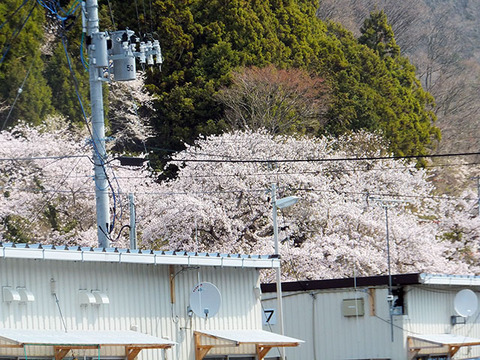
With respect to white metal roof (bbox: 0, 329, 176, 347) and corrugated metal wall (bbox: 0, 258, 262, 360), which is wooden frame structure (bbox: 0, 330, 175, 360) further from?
corrugated metal wall (bbox: 0, 258, 262, 360)

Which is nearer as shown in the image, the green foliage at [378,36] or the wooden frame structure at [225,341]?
the wooden frame structure at [225,341]

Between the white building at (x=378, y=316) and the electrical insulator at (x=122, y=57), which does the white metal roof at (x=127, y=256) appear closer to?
the white building at (x=378, y=316)

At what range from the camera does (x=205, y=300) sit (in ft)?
47.5

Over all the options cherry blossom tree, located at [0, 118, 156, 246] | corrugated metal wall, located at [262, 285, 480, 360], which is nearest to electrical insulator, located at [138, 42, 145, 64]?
corrugated metal wall, located at [262, 285, 480, 360]

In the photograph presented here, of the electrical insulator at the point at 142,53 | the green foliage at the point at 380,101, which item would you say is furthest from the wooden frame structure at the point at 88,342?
the green foliage at the point at 380,101

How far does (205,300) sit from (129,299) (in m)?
1.32

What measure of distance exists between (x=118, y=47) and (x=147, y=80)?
24.8 m

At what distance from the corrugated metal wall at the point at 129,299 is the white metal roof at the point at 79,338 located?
0.67ft

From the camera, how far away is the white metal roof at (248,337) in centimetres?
1448

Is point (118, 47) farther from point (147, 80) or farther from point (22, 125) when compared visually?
point (147, 80)

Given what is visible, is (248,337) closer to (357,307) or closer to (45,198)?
(357,307)

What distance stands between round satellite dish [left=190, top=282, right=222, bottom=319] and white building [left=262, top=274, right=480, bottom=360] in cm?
458

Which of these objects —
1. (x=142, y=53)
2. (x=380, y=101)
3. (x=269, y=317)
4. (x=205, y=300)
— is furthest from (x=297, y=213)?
(x=205, y=300)

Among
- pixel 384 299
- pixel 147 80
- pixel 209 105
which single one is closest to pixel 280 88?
pixel 209 105
